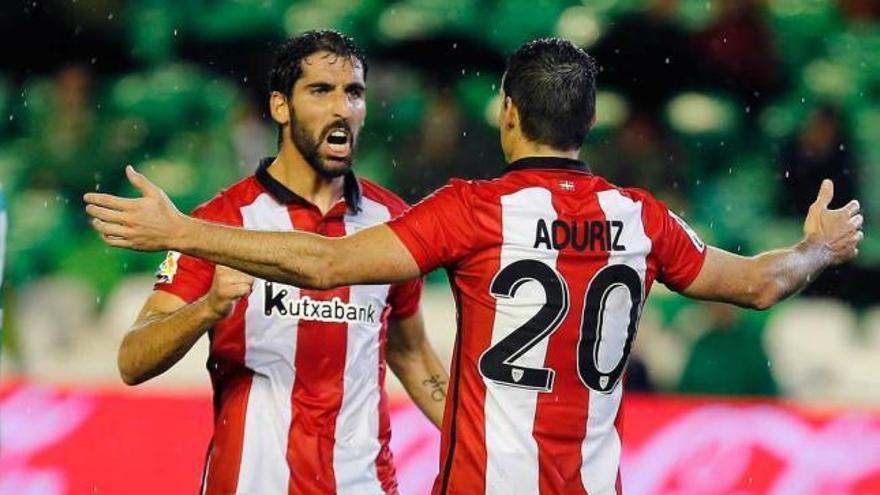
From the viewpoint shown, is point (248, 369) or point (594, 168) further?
point (594, 168)

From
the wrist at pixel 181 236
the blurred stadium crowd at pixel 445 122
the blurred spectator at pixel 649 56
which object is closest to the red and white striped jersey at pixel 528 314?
the wrist at pixel 181 236

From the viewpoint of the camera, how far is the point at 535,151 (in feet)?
12.2

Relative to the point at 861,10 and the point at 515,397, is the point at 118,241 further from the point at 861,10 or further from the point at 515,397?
the point at 861,10

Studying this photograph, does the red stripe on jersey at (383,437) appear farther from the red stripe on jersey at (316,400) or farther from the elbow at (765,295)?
the elbow at (765,295)

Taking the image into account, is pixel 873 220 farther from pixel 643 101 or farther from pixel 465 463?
pixel 465 463

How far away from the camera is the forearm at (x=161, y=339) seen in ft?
12.7

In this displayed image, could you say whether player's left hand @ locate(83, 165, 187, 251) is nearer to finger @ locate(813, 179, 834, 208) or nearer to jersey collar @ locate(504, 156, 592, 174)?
jersey collar @ locate(504, 156, 592, 174)

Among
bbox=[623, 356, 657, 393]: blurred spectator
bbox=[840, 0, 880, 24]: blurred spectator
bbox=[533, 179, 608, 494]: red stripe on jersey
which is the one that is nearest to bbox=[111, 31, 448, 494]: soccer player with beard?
bbox=[533, 179, 608, 494]: red stripe on jersey

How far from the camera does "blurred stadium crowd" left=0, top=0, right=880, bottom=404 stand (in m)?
8.48

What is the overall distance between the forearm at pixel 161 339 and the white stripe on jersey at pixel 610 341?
91 centimetres

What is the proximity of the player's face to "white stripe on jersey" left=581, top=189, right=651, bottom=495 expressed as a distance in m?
0.97

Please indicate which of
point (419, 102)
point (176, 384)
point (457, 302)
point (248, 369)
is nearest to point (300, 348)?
point (248, 369)

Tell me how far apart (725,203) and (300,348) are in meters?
4.95

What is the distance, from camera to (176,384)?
27.2 feet
